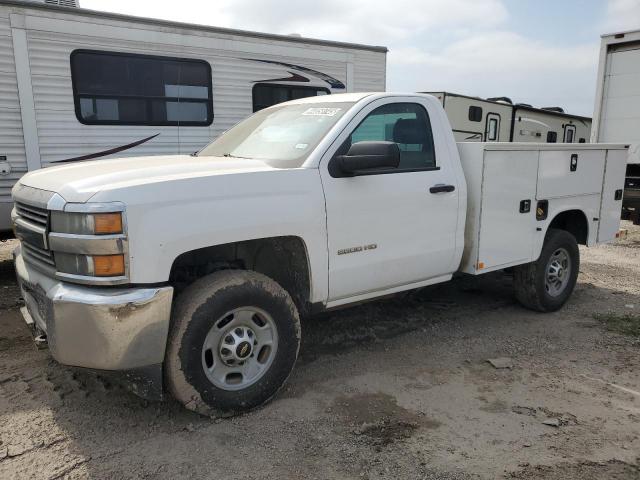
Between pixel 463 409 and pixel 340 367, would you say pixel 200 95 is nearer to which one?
pixel 340 367

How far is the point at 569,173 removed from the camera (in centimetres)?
535

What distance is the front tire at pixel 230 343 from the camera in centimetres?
315

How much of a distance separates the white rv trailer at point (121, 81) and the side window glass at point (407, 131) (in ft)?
11.7

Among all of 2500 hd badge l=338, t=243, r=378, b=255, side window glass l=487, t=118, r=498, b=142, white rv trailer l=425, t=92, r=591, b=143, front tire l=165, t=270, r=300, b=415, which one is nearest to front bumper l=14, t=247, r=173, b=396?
front tire l=165, t=270, r=300, b=415

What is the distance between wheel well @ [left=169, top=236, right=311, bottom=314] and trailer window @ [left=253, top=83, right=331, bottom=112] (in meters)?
4.26

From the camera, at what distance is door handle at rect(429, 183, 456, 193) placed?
423 centimetres

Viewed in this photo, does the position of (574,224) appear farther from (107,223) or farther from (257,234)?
(107,223)

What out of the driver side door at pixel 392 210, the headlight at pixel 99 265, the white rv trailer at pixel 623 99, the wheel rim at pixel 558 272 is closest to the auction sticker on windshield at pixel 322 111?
the driver side door at pixel 392 210

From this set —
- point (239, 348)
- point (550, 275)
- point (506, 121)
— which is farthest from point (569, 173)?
point (506, 121)

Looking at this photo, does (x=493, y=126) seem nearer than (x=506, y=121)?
Yes

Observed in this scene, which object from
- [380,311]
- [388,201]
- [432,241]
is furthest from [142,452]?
[380,311]

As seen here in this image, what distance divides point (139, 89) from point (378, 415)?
504 centimetres

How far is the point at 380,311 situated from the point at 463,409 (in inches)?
79.0

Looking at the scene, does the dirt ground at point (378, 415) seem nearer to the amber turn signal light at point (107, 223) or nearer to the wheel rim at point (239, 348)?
the wheel rim at point (239, 348)
